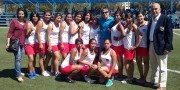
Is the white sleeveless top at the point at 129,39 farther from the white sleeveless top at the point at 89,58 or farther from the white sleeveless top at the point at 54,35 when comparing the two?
the white sleeveless top at the point at 54,35

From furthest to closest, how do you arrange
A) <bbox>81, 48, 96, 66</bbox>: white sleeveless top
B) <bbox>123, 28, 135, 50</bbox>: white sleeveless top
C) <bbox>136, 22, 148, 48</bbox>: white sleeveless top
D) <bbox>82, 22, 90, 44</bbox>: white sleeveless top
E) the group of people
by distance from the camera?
<bbox>82, 22, 90, 44</bbox>: white sleeveless top, <bbox>81, 48, 96, 66</bbox>: white sleeveless top, <bbox>123, 28, 135, 50</bbox>: white sleeveless top, <bbox>136, 22, 148, 48</bbox>: white sleeveless top, the group of people

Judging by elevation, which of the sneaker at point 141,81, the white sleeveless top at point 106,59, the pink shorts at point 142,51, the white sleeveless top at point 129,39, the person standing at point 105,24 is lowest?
the sneaker at point 141,81

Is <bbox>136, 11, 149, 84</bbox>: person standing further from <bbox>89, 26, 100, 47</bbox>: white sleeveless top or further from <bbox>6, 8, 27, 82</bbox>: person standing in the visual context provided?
<bbox>6, 8, 27, 82</bbox>: person standing

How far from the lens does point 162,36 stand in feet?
22.8

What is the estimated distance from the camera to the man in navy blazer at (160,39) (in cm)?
689

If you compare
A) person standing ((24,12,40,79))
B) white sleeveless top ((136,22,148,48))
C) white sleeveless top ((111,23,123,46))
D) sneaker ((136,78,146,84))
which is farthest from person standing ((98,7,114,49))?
person standing ((24,12,40,79))

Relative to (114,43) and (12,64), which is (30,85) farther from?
(12,64)

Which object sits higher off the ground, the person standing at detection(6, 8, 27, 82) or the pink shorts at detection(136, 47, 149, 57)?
the person standing at detection(6, 8, 27, 82)

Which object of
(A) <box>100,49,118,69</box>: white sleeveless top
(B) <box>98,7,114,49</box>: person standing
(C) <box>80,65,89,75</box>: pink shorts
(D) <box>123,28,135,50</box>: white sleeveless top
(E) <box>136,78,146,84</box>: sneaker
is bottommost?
(E) <box>136,78,146,84</box>: sneaker

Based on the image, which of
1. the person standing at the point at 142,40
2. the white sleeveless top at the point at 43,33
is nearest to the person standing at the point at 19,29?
the white sleeveless top at the point at 43,33

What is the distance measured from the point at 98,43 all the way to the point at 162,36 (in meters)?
1.93

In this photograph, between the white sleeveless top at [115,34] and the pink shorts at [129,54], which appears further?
the white sleeveless top at [115,34]

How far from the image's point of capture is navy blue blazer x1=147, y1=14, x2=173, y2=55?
6.87 metres

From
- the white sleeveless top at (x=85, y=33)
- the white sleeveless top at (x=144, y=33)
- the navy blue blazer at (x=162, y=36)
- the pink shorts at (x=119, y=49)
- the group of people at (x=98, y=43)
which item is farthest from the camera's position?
the white sleeveless top at (x=85, y=33)
